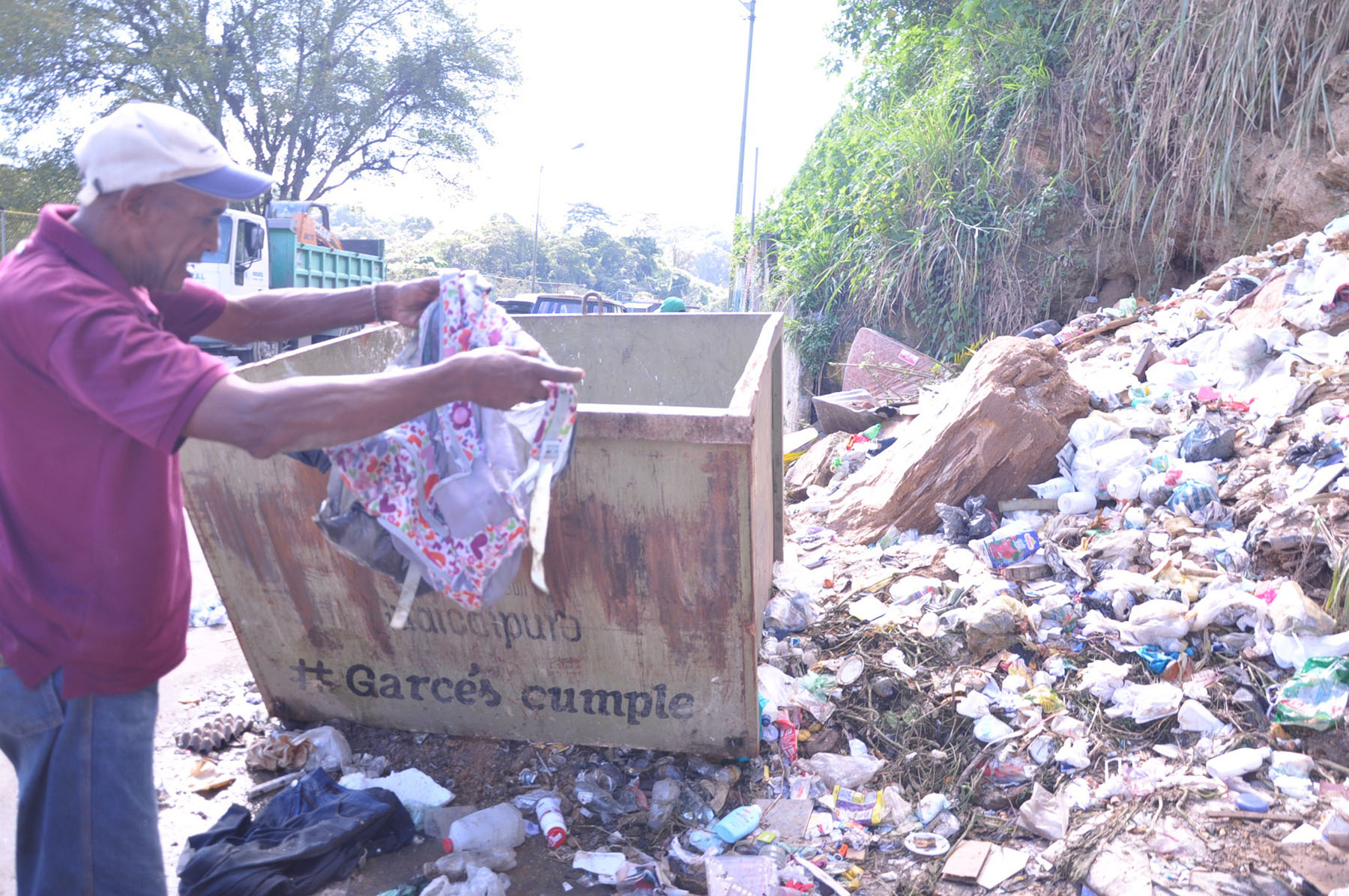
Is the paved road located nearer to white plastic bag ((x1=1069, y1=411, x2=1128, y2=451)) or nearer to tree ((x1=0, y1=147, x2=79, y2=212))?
white plastic bag ((x1=1069, y1=411, x2=1128, y2=451))

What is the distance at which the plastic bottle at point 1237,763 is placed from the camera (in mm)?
2287

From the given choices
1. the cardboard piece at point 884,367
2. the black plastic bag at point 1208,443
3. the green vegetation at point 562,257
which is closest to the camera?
the black plastic bag at point 1208,443

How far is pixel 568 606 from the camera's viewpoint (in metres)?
2.30

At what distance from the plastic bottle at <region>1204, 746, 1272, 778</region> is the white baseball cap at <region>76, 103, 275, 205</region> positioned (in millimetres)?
2609

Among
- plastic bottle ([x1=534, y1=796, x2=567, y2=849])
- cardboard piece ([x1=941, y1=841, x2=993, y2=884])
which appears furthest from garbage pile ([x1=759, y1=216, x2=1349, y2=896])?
plastic bottle ([x1=534, y1=796, x2=567, y2=849])

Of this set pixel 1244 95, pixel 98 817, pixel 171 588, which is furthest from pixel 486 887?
pixel 1244 95

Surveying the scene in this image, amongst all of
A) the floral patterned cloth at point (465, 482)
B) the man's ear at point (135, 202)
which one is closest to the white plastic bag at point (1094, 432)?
the floral patterned cloth at point (465, 482)

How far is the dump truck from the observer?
9.86 metres

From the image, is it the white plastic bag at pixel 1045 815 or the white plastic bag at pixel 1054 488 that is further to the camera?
the white plastic bag at pixel 1054 488

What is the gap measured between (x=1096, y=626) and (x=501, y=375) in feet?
7.76

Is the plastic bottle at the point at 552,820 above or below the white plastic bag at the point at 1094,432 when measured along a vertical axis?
below

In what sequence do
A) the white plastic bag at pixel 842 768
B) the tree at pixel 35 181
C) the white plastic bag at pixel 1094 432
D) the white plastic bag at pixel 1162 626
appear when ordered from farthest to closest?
the tree at pixel 35 181, the white plastic bag at pixel 1094 432, the white plastic bag at pixel 1162 626, the white plastic bag at pixel 842 768

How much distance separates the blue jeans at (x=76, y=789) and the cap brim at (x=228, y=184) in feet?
2.67

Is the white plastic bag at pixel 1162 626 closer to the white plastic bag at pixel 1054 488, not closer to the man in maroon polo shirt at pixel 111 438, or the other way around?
the white plastic bag at pixel 1054 488
